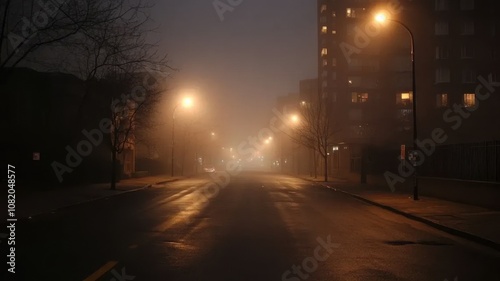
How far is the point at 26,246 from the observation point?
11.5m

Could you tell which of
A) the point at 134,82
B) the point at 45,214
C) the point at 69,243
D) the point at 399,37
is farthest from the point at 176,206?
the point at 399,37

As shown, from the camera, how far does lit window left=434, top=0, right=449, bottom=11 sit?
223ft

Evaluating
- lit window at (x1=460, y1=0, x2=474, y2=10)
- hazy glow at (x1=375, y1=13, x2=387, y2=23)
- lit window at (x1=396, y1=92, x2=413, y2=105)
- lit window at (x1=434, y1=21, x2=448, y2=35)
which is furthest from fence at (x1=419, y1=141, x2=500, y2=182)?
lit window at (x1=396, y1=92, x2=413, y2=105)

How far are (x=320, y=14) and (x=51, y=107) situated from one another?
77.6m

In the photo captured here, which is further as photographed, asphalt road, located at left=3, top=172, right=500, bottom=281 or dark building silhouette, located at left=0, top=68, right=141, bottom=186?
dark building silhouette, located at left=0, top=68, right=141, bottom=186

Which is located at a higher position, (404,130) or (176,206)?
(404,130)

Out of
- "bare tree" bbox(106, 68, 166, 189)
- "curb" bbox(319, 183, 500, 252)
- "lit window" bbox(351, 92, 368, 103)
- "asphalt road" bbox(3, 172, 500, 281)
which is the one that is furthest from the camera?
"lit window" bbox(351, 92, 368, 103)

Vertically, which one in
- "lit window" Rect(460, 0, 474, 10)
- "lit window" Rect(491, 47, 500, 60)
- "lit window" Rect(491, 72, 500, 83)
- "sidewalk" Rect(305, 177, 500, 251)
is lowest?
"sidewalk" Rect(305, 177, 500, 251)

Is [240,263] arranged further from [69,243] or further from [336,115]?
[336,115]

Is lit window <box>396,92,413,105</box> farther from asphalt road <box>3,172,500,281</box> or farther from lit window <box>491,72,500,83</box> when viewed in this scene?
asphalt road <box>3,172,500,281</box>

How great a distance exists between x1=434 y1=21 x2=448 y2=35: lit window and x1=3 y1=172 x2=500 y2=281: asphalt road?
55394mm

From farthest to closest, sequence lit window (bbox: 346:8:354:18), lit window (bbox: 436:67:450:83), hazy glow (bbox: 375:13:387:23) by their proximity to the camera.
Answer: lit window (bbox: 346:8:354:18)
lit window (bbox: 436:67:450:83)
hazy glow (bbox: 375:13:387:23)

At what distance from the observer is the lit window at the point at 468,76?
223 ft

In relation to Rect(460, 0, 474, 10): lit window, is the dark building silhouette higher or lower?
lower
